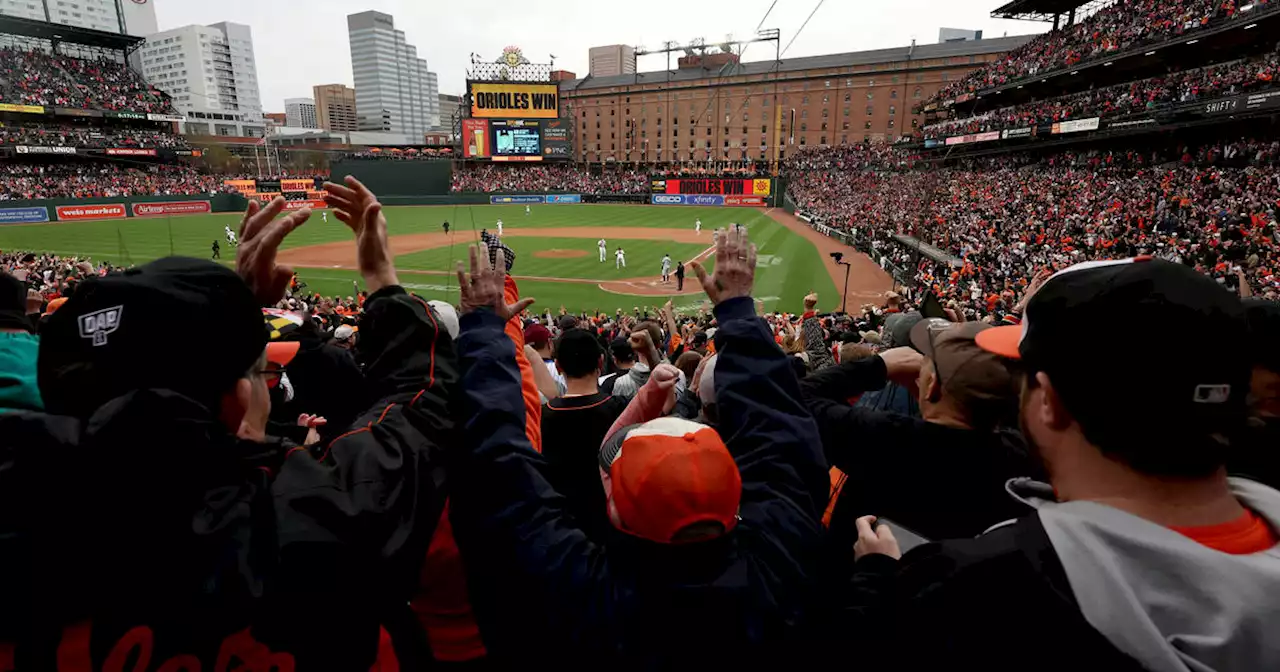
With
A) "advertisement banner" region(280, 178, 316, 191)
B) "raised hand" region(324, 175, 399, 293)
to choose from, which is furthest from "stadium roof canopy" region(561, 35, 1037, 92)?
"raised hand" region(324, 175, 399, 293)

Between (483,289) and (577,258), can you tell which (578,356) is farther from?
(577,258)

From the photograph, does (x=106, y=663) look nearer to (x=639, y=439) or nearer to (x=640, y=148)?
(x=639, y=439)

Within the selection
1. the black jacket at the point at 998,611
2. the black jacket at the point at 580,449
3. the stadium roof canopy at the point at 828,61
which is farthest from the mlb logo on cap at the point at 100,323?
the stadium roof canopy at the point at 828,61

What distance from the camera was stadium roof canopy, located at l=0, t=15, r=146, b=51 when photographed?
59250mm

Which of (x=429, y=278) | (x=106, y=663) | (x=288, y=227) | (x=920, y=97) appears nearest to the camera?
(x=106, y=663)

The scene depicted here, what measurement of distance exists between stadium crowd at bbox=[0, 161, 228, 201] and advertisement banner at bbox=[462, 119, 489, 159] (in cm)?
2597

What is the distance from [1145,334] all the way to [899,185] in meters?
52.8

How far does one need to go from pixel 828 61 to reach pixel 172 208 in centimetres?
9057

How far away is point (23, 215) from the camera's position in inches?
1791

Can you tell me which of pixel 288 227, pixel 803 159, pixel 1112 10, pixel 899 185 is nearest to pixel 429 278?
pixel 288 227

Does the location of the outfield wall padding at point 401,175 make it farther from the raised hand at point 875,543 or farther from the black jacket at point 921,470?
the raised hand at point 875,543

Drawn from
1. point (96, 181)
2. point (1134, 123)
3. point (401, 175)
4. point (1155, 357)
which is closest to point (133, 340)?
point (1155, 357)

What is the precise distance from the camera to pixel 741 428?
205 cm

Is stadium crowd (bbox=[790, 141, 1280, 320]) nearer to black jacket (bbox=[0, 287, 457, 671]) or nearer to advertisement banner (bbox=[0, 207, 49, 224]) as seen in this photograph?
black jacket (bbox=[0, 287, 457, 671])
